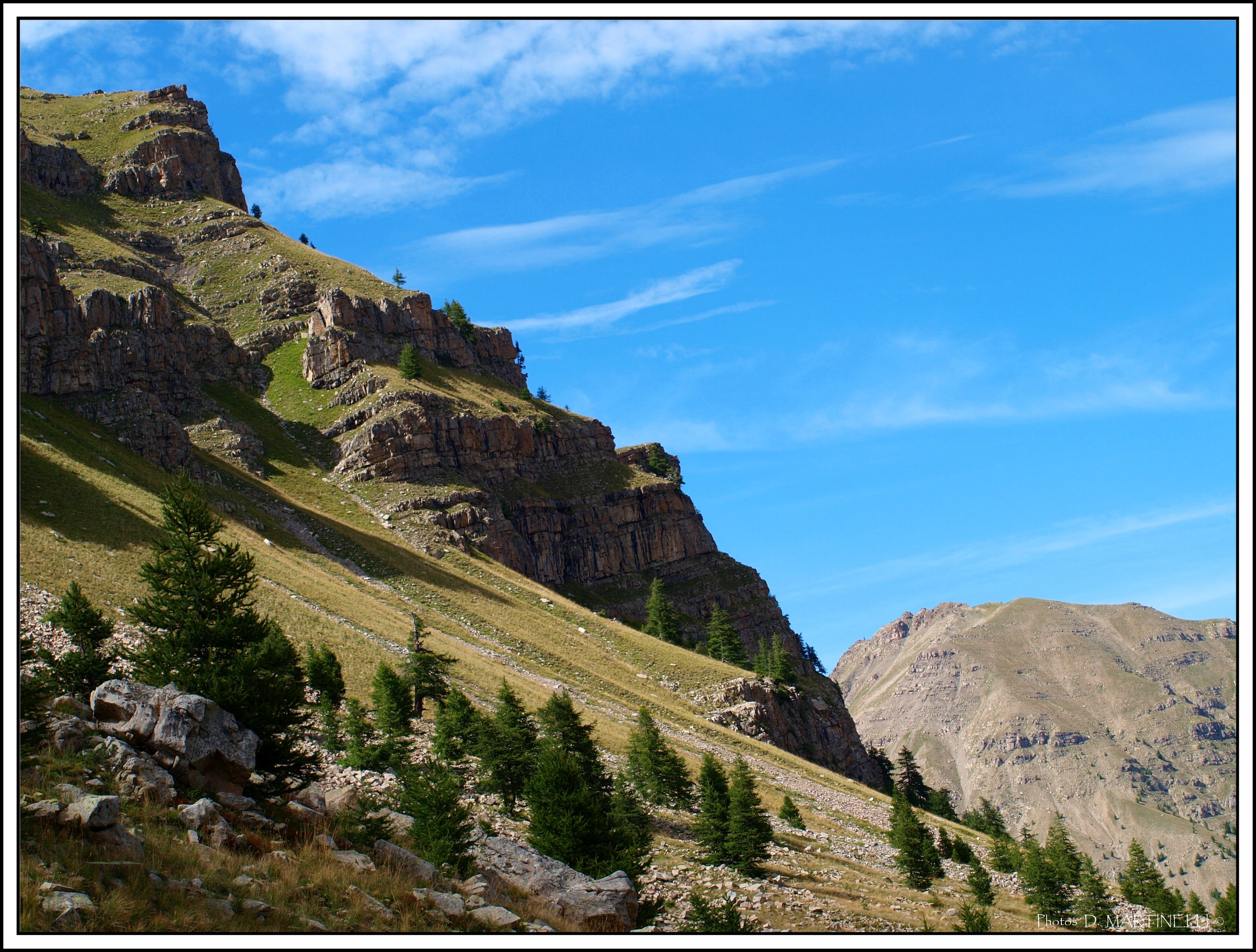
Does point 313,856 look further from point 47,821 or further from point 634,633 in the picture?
point 634,633

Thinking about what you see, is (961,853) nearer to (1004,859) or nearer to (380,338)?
(1004,859)

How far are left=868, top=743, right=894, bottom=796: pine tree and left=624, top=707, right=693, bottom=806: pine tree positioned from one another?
283ft

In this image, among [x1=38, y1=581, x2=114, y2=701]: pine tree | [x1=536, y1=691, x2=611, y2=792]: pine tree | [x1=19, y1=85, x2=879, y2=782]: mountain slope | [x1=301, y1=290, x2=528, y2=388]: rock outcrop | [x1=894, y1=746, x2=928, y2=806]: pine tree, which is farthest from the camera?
[x1=301, y1=290, x2=528, y2=388]: rock outcrop

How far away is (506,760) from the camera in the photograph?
38938mm

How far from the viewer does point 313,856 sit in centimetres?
1841

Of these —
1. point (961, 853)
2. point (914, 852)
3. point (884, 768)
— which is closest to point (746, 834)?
point (914, 852)

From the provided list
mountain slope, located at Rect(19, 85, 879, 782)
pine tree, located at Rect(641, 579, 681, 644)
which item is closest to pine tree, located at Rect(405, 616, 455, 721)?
mountain slope, located at Rect(19, 85, 879, 782)

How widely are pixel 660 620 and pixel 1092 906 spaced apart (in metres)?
84.0

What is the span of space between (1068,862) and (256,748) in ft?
144

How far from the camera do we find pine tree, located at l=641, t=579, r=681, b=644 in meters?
124

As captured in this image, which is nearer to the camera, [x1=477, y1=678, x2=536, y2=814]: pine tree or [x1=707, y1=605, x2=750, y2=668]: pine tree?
[x1=477, y1=678, x2=536, y2=814]: pine tree

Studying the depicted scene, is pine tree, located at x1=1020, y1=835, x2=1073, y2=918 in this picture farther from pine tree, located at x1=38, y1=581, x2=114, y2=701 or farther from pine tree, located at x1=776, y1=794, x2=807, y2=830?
→ pine tree, located at x1=38, y1=581, x2=114, y2=701

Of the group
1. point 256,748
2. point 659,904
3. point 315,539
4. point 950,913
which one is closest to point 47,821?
point 256,748

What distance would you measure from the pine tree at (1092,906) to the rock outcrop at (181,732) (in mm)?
39770
